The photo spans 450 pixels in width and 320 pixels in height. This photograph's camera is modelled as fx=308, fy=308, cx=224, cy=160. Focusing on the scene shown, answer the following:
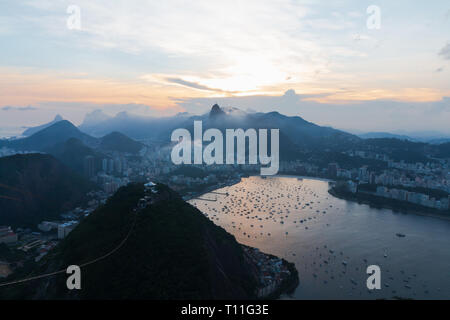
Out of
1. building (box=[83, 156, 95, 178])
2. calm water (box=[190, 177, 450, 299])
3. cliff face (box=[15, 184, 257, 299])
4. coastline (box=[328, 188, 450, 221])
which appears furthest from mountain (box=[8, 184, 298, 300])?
building (box=[83, 156, 95, 178])

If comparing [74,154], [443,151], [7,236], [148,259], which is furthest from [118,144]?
[443,151]

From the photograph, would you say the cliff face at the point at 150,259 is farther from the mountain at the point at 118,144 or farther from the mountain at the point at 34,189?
the mountain at the point at 118,144

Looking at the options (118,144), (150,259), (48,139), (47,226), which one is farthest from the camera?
(118,144)

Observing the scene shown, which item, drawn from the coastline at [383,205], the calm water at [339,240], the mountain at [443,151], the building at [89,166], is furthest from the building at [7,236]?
the mountain at [443,151]

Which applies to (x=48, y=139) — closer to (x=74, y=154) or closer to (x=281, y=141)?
(x=74, y=154)
